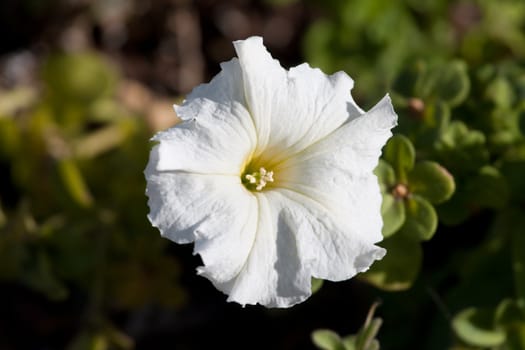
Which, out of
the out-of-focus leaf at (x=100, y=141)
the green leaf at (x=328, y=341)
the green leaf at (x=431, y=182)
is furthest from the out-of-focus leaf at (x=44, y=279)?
the green leaf at (x=431, y=182)

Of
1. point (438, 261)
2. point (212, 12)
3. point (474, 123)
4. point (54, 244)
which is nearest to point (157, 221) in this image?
point (54, 244)

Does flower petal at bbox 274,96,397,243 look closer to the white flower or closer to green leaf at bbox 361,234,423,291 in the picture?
the white flower

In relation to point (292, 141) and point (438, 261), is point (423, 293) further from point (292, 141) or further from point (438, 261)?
point (292, 141)

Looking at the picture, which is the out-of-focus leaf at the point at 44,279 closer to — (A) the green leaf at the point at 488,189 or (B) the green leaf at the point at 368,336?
(B) the green leaf at the point at 368,336

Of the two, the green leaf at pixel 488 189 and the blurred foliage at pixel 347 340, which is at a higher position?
the green leaf at pixel 488 189

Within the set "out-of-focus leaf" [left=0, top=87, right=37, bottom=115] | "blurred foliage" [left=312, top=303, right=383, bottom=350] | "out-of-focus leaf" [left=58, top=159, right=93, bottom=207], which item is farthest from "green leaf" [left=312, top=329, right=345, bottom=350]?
"out-of-focus leaf" [left=0, top=87, right=37, bottom=115]

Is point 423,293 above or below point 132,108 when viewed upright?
below

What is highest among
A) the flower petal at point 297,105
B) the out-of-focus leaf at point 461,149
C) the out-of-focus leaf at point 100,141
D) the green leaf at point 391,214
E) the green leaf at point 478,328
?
the flower petal at point 297,105
